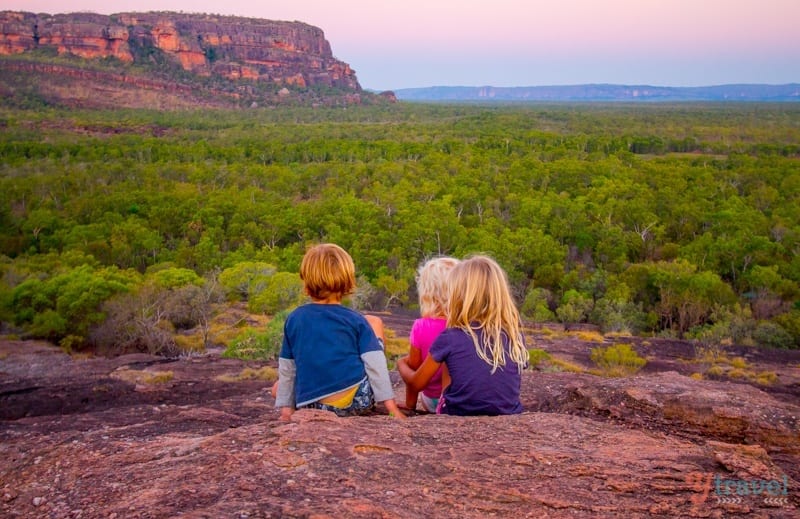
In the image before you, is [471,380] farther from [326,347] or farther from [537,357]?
[537,357]

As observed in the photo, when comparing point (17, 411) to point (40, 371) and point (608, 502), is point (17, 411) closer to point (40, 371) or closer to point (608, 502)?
point (40, 371)

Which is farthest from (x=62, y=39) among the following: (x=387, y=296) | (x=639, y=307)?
(x=639, y=307)

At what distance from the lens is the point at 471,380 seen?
3.73m

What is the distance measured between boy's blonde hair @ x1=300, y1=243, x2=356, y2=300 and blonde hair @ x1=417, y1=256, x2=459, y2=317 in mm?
578

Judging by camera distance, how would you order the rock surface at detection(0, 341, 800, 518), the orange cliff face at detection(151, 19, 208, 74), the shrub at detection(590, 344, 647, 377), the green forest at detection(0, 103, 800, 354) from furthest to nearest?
1. the orange cliff face at detection(151, 19, 208, 74)
2. the green forest at detection(0, 103, 800, 354)
3. the shrub at detection(590, 344, 647, 377)
4. the rock surface at detection(0, 341, 800, 518)

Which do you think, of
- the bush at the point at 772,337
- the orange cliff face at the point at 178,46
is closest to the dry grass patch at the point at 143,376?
the bush at the point at 772,337

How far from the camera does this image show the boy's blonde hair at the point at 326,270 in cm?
350

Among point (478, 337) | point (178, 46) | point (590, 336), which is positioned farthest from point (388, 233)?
point (178, 46)

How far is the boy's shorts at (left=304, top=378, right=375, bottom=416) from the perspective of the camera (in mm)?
3736

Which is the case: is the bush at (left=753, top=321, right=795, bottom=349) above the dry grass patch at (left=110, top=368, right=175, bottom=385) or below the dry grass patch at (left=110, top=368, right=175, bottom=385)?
below

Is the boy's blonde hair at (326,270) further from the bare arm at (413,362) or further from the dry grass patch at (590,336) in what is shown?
the dry grass patch at (590,336)

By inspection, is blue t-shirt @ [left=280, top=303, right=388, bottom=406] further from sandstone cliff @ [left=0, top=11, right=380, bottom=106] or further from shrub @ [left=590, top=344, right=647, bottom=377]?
sandstone cliff @ [left=0, top=11, right=380, bottom=106]
